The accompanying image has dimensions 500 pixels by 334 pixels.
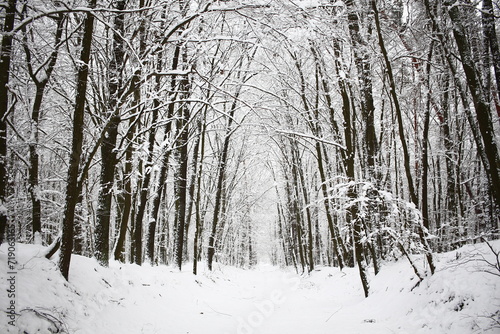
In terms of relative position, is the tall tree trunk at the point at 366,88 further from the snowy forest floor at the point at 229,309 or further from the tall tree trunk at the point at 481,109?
the snowy forest floor at the point at 229,309

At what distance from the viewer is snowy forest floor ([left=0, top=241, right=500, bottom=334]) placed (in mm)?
3666

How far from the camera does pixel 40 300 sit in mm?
3783

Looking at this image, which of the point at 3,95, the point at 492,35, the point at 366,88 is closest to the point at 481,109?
the point at 492,35

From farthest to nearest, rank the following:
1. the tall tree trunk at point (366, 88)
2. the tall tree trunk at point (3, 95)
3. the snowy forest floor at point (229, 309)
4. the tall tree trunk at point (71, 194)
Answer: the tall tree trunk at point (366, 88) → the tall tree trunk at point (71, 194) → the tall tree trunk at point (3, 95) → the snowy forest floor at point (229, 309)

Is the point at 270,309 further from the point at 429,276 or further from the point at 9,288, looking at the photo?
the point at 9,288

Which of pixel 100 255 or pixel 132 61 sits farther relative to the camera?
pixel 132 61

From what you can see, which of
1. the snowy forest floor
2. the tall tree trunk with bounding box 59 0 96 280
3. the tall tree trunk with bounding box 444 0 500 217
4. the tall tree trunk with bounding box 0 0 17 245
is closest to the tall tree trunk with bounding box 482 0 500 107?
the tall tree trunk with bounding box 444 0 500 217

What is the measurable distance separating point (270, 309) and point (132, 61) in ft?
26.8

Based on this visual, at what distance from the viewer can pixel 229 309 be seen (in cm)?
844

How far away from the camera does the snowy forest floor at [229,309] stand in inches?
144

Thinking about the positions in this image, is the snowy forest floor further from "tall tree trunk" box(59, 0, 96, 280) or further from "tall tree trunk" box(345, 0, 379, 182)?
"tall tree trunk" box(345, 0, 379, 182)

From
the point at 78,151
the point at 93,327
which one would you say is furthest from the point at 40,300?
the point at 78,151

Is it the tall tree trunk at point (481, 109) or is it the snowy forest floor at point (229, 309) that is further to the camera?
the tall tree trunk at point (481, 109)

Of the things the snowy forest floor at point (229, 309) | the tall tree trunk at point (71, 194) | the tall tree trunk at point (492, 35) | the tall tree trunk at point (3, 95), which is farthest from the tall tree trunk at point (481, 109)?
the tall tree trunk at point (3, 95)
